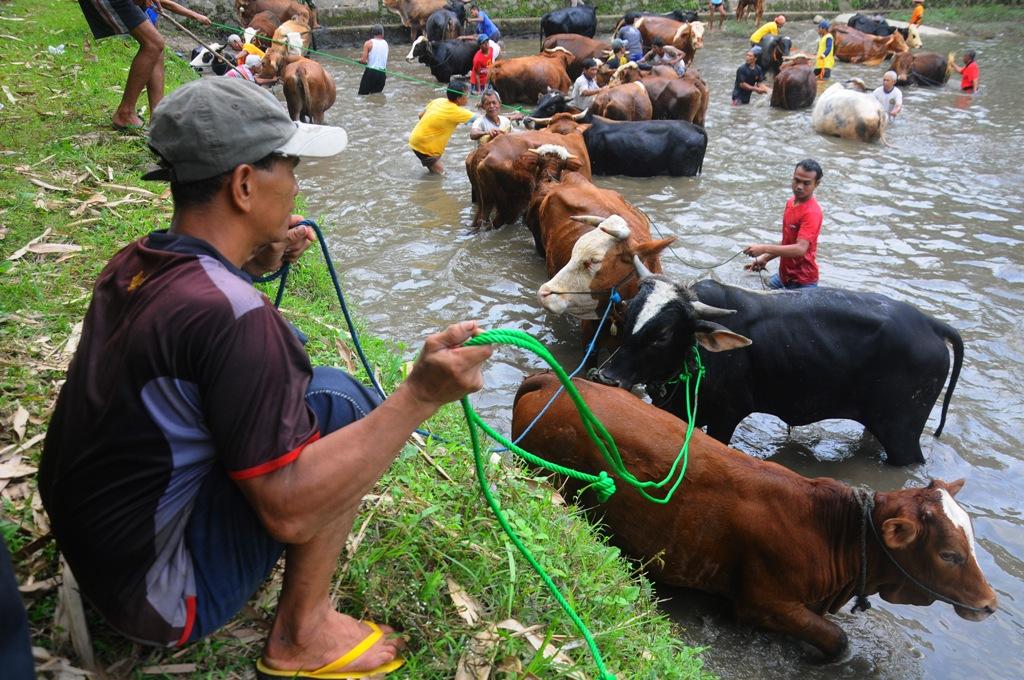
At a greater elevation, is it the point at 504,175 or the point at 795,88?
the point at 795,88

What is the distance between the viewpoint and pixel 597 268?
716cm

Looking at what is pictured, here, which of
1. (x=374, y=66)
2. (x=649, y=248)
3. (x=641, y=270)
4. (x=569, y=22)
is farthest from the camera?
(x=569, y=22)

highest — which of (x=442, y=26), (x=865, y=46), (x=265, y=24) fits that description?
(x=265, y=24)

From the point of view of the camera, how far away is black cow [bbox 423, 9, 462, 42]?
21.6 metres

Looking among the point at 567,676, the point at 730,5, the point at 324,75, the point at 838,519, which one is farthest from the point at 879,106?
the point at 730,5

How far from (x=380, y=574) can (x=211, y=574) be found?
0.90 metres

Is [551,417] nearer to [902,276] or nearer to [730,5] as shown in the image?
[902,276]

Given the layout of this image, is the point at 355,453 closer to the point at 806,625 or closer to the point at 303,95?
the point at 806,625

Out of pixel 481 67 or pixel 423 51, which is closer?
pixel 481 67

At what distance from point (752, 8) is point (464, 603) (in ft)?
93.2

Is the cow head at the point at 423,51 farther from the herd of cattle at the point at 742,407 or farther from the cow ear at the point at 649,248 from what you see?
the cow ear at the point at 649,248

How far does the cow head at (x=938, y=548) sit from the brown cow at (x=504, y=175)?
6253mm

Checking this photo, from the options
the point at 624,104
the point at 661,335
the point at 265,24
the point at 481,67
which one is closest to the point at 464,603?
the point at 661,335

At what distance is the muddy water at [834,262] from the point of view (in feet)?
15.6
